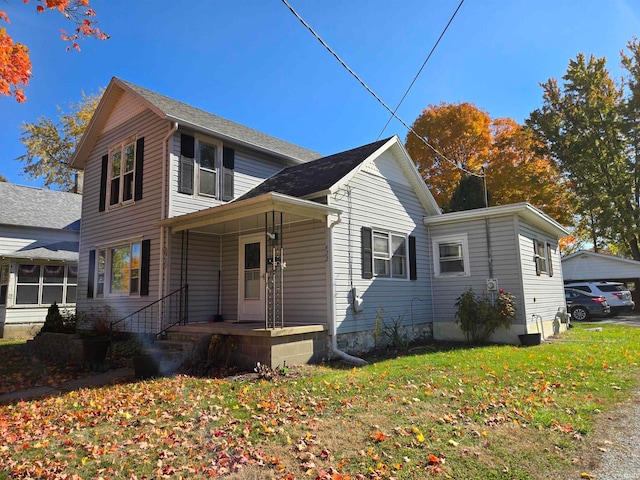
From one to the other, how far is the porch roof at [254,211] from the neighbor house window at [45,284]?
9.34 m

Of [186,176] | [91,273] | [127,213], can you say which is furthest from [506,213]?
[91,273]

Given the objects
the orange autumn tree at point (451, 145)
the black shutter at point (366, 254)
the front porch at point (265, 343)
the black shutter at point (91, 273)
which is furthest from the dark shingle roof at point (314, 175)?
the orange autumn tree at point (451, 145)

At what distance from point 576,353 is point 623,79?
953 inches


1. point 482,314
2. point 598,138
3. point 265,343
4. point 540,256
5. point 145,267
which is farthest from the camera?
point 598,138

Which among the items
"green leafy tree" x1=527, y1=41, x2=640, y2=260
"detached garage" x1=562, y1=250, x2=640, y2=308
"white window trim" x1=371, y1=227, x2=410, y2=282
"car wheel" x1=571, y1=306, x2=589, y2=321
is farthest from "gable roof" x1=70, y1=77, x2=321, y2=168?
"green leafy tree" x1=527, y1=41, x2=640, y2=260

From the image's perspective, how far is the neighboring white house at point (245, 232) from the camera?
31.6 ft

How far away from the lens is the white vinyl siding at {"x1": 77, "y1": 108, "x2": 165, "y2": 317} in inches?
423

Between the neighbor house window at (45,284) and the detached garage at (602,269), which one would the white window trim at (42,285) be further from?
the detached garage at (602,269)

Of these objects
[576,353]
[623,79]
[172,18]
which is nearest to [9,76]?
[172,18]

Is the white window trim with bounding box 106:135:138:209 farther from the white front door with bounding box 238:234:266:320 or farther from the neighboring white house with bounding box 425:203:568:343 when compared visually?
the neighboring white house with bounding box 425:203:568:343

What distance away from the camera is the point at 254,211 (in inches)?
332

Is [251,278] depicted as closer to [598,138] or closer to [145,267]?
[145,267]

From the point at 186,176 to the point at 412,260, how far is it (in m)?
6.46

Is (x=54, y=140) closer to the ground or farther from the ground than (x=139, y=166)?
farther from the ground
